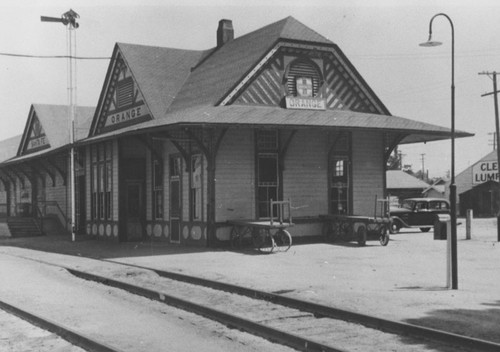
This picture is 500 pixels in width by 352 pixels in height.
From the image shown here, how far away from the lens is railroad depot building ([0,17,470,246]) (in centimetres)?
1994

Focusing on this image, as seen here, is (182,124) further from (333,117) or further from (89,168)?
(89,168)

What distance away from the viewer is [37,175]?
37.8m

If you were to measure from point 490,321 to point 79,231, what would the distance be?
2429 cm

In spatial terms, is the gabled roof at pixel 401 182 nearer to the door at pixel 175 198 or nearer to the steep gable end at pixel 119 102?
the steep gable end at pixel 119 102

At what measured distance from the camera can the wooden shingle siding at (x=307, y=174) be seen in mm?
21094

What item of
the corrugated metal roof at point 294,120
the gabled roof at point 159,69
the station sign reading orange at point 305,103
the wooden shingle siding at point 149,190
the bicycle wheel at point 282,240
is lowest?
the bicycle wheel at point 282,240

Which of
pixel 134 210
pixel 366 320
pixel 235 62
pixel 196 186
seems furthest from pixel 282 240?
pixel 366 320

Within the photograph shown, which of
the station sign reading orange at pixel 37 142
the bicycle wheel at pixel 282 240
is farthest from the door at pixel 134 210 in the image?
the station sign reading orange at pixel 37 142

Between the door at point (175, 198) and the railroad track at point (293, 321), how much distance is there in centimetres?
892

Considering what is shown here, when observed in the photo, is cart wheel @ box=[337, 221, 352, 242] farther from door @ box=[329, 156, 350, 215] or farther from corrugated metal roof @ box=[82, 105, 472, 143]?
corrugated metal roof @ box=[82, 105, 472, 143]

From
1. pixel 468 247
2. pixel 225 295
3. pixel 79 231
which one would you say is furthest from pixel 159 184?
pixel 225 295

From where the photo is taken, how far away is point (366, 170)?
22.7 m

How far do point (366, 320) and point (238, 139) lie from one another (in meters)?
12.5

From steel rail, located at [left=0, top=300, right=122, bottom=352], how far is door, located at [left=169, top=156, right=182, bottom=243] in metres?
12.0
